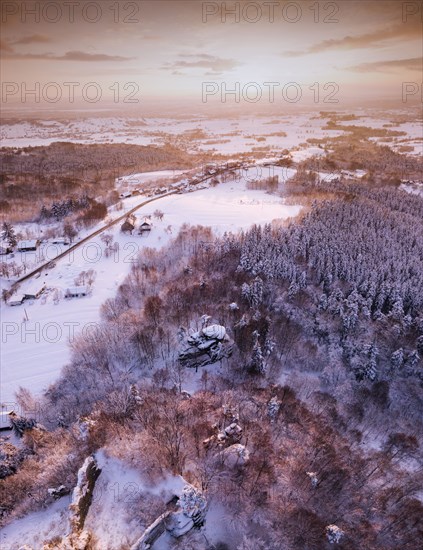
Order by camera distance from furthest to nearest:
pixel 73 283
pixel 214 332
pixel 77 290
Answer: pixel 73 283
pixel 77 290
pixel 214 332

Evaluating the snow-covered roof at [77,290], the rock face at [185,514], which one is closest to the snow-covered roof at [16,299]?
the snow-covered roof at [77,290]

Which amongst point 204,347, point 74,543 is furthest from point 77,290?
point 74,543

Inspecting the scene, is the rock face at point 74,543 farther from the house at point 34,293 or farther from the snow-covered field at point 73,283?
the house at point 34,293

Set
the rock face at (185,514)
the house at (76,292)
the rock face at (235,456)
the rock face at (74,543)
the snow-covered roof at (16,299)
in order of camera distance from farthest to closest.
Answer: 1. the house at (76,292)
2. the snow-covered roof at (16,299)
3. the rock face at (235,456)
4. the rock face at (185,514)
5. the rock face at (74,543)

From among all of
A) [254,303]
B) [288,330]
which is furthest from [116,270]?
[288,330]

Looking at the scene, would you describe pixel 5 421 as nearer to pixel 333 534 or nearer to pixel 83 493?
pixel 83 493

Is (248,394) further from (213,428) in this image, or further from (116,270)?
(116,270)
